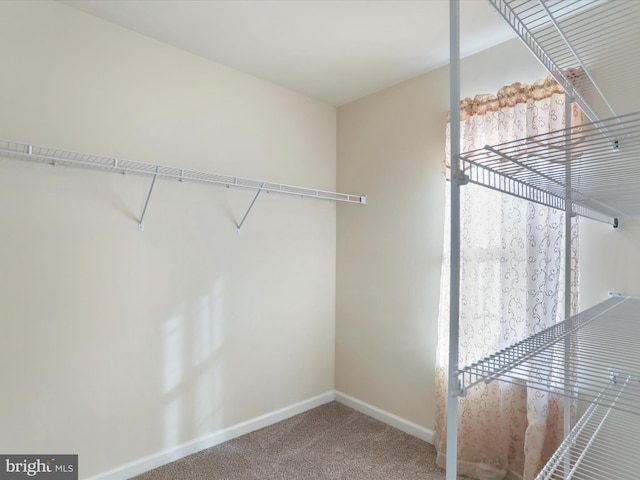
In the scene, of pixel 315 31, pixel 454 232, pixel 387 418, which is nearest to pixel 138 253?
pixel 315 31

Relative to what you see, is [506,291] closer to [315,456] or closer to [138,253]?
[315,456]

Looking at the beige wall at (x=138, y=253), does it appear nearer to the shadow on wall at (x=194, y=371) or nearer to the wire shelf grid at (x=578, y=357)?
the shadow on wall at (x=194, y=371)

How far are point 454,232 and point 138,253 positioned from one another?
1.87 meters

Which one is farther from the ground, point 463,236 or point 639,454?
point 463,236

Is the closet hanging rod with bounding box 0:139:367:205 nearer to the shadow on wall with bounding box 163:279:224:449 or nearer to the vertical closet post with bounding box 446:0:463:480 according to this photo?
the shadow on wall with bounding box 163:279:224:449

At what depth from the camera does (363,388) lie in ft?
9.61

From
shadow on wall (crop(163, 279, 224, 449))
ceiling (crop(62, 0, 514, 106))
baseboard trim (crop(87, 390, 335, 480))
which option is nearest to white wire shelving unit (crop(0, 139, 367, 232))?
shadow on wall (crop(163, 279, 224, 449))

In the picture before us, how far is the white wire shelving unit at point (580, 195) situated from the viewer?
2.72 ft

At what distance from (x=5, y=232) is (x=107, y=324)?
66 centimetres

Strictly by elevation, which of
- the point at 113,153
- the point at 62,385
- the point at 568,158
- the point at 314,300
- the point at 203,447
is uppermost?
the point at 113,153

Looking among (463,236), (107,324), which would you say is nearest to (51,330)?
(107,324)

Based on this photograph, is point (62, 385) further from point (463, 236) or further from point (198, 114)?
point (463, 236)

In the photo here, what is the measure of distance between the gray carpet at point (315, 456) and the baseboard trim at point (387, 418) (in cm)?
4

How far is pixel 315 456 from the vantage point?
2309 mm
